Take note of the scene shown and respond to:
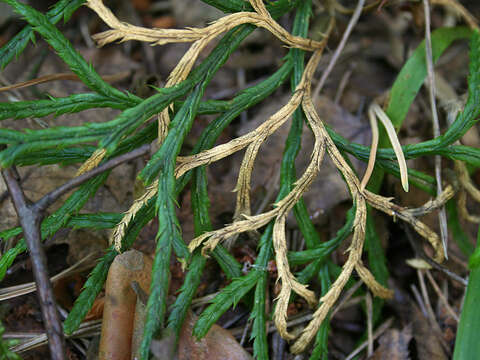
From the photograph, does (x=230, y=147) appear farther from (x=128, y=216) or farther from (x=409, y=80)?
(x=409, y=80)

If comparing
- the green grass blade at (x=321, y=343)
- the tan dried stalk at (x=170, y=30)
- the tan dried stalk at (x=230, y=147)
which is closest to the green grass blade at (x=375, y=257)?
the green grass blade at (x=321, y=343)

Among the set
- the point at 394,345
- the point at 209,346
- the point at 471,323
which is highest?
the point at 209,346

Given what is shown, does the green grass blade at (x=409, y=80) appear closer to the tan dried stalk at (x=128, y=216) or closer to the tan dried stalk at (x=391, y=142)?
the tan dried stalk at (x=391, y=142)

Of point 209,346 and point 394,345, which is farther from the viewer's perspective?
point 394,345

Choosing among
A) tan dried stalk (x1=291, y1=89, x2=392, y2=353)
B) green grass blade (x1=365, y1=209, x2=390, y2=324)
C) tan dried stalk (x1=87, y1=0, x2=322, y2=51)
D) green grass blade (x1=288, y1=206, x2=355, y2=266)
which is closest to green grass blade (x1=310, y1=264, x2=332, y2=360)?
tan dried stalk (x1=291, y1=89, x2=392, y2=353)

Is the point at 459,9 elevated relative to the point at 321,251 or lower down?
elevated

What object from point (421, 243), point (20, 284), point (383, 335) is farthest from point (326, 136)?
point (20, 284)

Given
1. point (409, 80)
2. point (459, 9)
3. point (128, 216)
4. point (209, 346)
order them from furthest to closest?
point (459, 9)
point (409, 80)
point (209, 346)
point (128, 216)

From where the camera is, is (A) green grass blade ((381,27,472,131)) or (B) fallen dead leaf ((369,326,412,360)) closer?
(B) fallen dead leaf ((369,326,412,360))

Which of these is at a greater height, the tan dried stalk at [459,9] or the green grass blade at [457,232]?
the tan dried stalk at [459,9]

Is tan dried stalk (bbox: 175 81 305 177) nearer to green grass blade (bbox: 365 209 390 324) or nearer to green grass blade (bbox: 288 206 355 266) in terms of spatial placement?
green grass blade (bbox: 288 206 355 266)

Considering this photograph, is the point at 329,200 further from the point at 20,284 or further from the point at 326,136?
the point at 20,284

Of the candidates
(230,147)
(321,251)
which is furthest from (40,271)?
(321,251)
